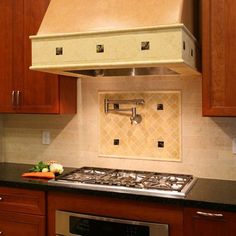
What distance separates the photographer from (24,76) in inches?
112

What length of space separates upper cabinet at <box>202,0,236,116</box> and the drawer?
131 centimetres

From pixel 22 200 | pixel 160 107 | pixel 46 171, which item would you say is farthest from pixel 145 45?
pixel 22 200

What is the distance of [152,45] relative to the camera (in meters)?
2.05

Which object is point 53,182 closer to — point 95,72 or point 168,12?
point 95,72

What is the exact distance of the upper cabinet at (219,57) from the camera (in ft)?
7.22

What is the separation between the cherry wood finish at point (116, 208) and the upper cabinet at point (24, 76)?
0.74 m

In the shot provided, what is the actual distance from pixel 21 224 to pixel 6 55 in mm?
1369

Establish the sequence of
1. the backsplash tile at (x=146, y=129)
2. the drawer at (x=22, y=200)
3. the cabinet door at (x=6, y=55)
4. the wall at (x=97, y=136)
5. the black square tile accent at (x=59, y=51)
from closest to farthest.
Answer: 1. the black square tile accent at (x=59, y=51)
2. the drawer at (x=22, y=200)
3. the wall at (x=97, y=136)
4. the backsplash tile at (x=146, y=129)
5. the cabinet door at (x=6, y=55)

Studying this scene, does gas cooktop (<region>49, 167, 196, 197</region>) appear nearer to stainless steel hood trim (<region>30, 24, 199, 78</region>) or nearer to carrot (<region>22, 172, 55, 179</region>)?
carrot (<region>22, 172, 55, 179</region>)

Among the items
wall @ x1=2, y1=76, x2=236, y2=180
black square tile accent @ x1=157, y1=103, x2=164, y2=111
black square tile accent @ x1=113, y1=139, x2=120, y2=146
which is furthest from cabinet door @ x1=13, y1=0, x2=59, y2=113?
black square tile accent @ x1=157, y1=103, x2=164, y2=111

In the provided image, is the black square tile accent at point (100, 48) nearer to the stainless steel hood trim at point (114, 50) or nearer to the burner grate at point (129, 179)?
the stainless steel hood trim at point (114, 50)

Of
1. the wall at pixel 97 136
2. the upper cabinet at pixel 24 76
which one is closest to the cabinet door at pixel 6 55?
the upper cabinet at pixel 24 76

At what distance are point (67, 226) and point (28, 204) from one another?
1.14 feet

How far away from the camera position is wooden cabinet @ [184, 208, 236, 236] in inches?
78.2
